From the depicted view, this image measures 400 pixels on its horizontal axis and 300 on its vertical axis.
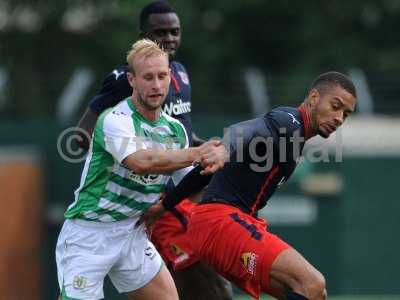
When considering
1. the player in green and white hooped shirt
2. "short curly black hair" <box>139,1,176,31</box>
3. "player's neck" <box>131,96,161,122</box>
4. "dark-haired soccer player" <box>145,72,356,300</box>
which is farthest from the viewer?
"short curly black hair" <box>139,1,176,31</box>

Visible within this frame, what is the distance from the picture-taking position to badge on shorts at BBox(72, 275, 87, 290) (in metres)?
7.88

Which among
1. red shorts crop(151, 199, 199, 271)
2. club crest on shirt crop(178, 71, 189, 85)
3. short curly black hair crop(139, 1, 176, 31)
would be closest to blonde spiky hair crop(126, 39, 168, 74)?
short curly black hair crop(139, 1, 176, 31)

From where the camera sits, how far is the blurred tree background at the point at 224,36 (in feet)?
69.3

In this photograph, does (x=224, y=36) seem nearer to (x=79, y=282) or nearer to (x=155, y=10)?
(x=155, y=10)

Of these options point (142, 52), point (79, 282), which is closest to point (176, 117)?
point (142, 52)

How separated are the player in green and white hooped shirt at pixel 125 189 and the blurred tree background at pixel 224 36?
495 inches

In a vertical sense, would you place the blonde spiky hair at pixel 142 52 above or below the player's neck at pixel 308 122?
above

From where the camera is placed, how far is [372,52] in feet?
71.0

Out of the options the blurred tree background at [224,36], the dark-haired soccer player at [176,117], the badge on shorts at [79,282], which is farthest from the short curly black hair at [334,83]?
Result: the blurred tree background at [224,36]

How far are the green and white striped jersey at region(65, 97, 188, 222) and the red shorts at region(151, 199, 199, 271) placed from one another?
108 cm

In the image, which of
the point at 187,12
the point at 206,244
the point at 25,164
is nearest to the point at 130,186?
the point at 206,244

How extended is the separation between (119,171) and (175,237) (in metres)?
1.44

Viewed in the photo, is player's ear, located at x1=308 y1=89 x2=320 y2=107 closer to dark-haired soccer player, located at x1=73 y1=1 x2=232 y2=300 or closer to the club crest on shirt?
dark-haired soccer player, located at x1=73 y1=1 x2=232 y2=300

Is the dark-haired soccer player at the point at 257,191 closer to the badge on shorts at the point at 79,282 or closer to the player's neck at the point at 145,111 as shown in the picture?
the player's neck at the point at 145,111
